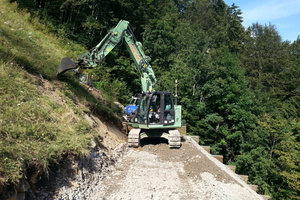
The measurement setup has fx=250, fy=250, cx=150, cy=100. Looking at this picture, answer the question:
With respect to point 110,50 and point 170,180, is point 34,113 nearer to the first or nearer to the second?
point 170,180

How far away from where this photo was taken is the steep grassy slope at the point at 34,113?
4.06 metres

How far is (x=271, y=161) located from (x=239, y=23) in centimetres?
2529

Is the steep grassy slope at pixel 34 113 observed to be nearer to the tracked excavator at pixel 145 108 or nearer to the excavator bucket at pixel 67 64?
the excavator bucket at pixel 67 64

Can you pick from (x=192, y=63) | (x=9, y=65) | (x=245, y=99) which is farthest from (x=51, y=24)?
(x=245, y=99)

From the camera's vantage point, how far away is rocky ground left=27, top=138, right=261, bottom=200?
506 cm

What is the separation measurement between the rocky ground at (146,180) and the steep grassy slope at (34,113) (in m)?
0.54

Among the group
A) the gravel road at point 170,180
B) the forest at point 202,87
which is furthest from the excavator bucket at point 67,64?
the forest at point 202,87

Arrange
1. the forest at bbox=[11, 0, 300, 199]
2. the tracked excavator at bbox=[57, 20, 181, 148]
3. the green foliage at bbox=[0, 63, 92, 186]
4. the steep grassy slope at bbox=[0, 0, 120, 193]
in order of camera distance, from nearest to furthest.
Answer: the green foliage at bbox=[0, 63, 92, 186], the steep grassy slope at bbox=[0, 0, 120, 193], the tracked excavator at bbox=[57, 20, 181, 148], the forest at bbox=[11, 0, 300, 199]

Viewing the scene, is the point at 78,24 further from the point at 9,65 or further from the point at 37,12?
the point at 9,65

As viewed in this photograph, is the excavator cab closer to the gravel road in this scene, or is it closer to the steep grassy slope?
the gravel road

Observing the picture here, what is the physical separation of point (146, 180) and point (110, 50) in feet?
16.5

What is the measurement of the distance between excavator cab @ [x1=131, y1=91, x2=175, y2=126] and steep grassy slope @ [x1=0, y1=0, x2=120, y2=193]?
5.58ft

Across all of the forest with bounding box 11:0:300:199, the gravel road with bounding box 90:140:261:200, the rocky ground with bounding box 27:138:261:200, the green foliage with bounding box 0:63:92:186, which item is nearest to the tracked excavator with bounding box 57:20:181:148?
the gravel road with bounding box 90:140:261:200

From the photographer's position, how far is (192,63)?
71.1ft
